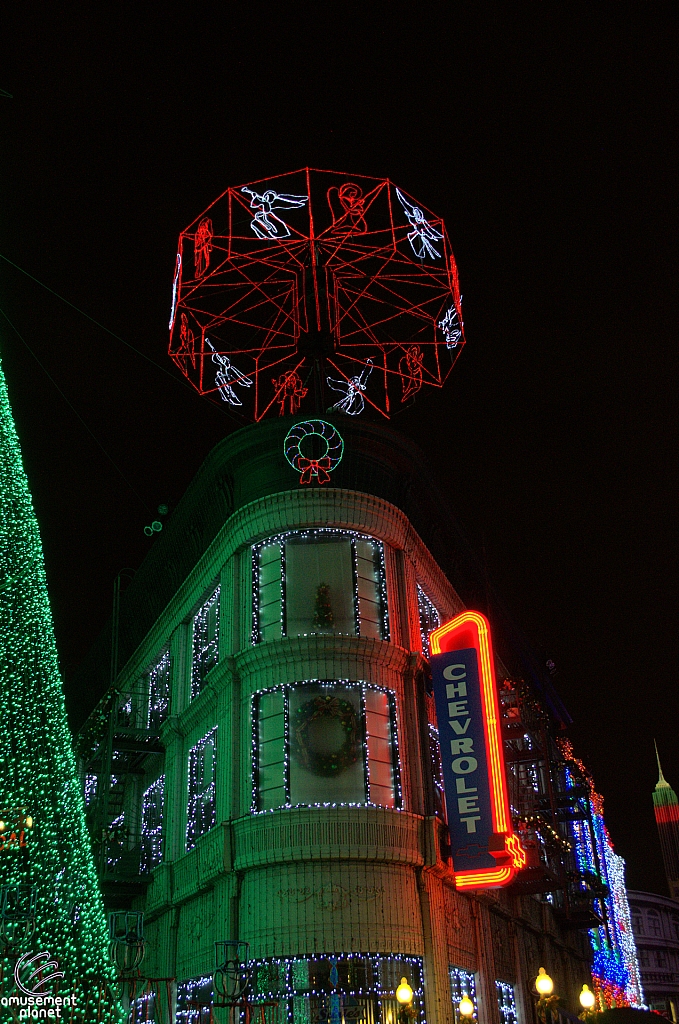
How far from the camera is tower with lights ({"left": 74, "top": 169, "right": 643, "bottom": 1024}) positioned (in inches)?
901

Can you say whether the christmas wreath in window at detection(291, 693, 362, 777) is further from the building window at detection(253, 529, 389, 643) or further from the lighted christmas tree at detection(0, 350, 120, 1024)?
the lighted christmas tree at detection(0, 350, 120, 1024)

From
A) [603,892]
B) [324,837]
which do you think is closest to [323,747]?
[324,837]

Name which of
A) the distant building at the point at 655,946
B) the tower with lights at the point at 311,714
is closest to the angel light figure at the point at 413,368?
the tower with lights at the point at 311,714

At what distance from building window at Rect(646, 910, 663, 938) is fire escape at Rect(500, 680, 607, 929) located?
3754 inches

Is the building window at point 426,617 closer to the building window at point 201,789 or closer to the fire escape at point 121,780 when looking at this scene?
the building window at point 201,789

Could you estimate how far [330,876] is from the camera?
2288 centimetres

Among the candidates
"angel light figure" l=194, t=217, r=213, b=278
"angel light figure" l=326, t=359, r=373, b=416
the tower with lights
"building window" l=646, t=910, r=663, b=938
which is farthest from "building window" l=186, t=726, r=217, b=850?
"building window" l=646, t=910, r=663, b=938

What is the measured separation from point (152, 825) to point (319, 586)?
1250cm

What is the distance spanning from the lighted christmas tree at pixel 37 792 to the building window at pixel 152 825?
579 inches

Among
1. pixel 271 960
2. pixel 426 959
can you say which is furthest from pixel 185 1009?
pixel 426 959

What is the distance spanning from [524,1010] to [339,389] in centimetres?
2080

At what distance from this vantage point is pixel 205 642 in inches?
1207

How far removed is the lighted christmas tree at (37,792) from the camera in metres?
16.0

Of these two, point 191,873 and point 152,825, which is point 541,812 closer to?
point 152,825
